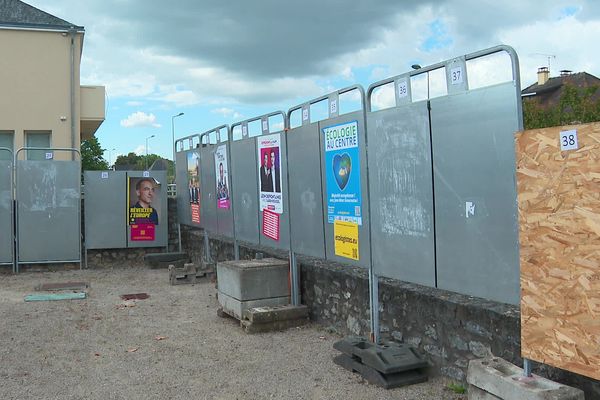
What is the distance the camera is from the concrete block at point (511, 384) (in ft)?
11.3

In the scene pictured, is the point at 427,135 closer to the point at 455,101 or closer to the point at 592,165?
the point at 455,101

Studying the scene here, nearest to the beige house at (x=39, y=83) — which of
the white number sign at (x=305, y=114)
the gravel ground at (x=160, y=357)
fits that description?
the gravel ground at (x=160, y=357)

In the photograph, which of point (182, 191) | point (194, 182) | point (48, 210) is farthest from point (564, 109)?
point (48, 210)

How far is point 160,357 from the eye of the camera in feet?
19.6

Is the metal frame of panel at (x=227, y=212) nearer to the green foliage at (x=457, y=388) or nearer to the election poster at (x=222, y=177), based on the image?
the election poster at (x=222, y=177)

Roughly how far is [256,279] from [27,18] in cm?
1721

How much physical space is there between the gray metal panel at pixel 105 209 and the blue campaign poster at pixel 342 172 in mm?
8186

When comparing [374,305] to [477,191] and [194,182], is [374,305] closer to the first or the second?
[477,191]

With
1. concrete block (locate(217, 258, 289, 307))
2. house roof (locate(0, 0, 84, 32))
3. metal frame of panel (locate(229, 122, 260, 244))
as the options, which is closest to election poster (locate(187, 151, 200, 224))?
metal frame of panel (locate(229, 122, 260, 244))

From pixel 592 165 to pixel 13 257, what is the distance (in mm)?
12047

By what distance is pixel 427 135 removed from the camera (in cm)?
495

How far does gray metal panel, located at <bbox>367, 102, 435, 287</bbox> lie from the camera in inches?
197

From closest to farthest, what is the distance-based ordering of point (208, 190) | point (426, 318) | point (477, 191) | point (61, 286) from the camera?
point (477, 191)
point (426, 318)
point (61, 286)
point (208, 190)

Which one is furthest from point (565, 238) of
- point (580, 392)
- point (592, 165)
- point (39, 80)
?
point (39, 80)
